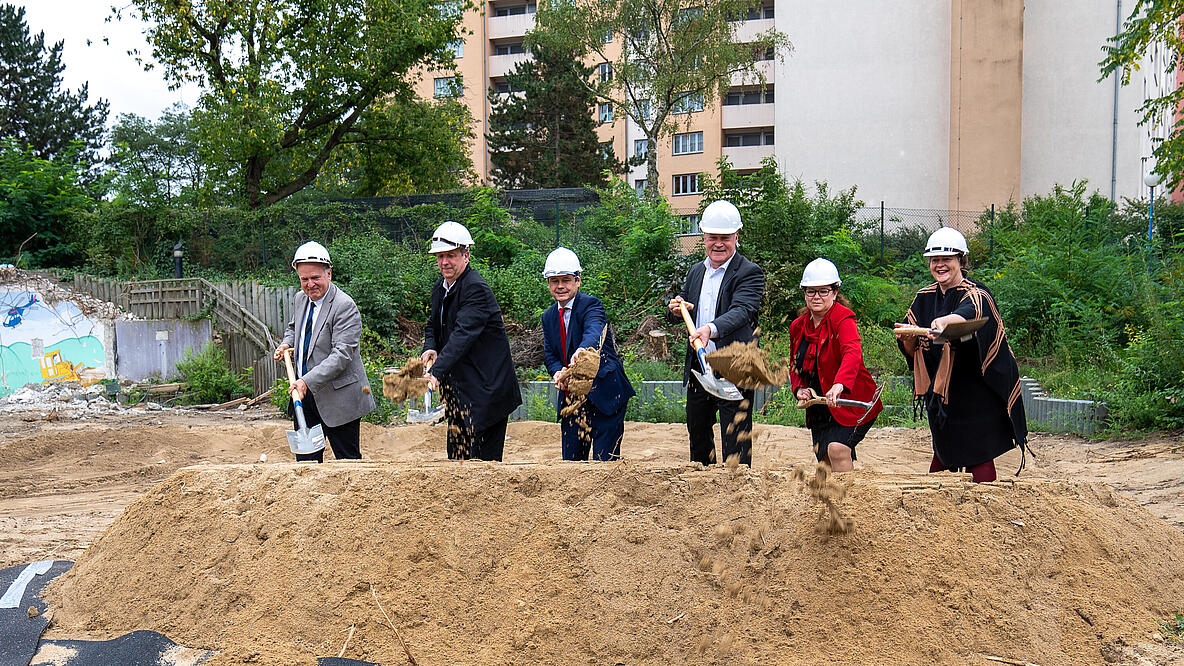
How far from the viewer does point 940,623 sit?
3.29m

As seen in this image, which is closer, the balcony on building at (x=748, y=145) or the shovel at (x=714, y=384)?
the shovel at (x=714, y=384)

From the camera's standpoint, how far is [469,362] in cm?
493

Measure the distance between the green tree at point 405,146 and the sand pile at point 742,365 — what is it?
17625 millimetres

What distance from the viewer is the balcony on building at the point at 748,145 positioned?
36.9 metres

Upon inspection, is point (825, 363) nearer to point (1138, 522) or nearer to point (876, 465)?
point (1138, 522)

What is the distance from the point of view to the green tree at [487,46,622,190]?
3409cm

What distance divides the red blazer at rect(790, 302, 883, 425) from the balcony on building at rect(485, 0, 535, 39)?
138 feet

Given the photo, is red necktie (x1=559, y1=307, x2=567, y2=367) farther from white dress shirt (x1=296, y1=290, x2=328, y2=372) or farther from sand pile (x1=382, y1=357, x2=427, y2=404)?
white dress shirt (x1=296, y1=290, x2=328, y2=372)

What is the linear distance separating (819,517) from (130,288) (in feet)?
45.0

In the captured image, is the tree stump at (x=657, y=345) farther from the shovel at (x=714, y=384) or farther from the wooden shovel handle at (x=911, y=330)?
the wooden shovel handle at (x=911, y=330)

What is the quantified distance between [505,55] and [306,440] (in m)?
43.6

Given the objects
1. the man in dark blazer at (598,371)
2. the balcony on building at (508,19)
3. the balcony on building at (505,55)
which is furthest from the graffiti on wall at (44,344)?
the balcony on building at (508,19)

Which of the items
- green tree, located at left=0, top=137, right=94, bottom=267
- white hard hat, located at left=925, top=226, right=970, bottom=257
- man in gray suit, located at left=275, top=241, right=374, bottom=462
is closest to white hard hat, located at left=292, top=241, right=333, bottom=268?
man in gray suit, located at left=275, top=241, right=374, bottom=462

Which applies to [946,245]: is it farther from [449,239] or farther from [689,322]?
[449,239]
